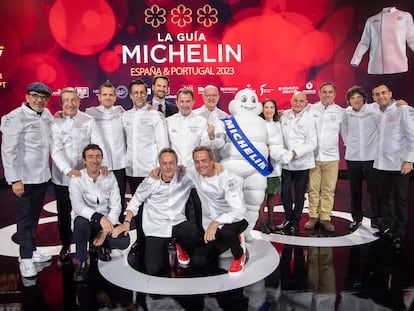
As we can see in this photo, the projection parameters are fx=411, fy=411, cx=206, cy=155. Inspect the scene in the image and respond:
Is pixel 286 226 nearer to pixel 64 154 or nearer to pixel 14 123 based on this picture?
pixel 64 154

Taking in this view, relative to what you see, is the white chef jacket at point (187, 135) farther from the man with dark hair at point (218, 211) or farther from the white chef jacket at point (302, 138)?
the white chef jacket at point (302, 138)

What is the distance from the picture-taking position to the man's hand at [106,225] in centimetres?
305

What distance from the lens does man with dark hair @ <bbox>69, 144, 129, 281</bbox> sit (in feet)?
10.1

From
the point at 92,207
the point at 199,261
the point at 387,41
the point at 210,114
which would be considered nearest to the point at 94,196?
the point at 92,207

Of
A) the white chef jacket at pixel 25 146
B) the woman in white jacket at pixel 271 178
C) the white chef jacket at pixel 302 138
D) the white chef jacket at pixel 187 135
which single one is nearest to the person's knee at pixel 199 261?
the white chef jacket at pixel 187 135

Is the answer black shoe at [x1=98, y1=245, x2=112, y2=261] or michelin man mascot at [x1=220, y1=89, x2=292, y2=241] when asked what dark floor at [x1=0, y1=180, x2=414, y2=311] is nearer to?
black shoe at [x1=98, y1=245, x2=112, y2=261]

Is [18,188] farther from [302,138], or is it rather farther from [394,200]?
[394,200]

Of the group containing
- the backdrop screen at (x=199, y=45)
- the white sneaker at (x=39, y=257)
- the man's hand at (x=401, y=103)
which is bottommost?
the white sneaker at (x=39, y=257)

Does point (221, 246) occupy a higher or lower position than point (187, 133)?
lower

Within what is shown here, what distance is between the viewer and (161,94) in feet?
12.9

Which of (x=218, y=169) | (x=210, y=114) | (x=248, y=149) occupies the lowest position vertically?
(x=218, y=169)

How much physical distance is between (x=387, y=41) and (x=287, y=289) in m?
5.07

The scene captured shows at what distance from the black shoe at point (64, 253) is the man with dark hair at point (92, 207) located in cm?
39

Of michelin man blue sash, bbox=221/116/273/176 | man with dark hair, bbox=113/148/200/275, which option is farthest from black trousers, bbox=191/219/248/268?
michelin man blue sash, bbox=221/116/273/176
